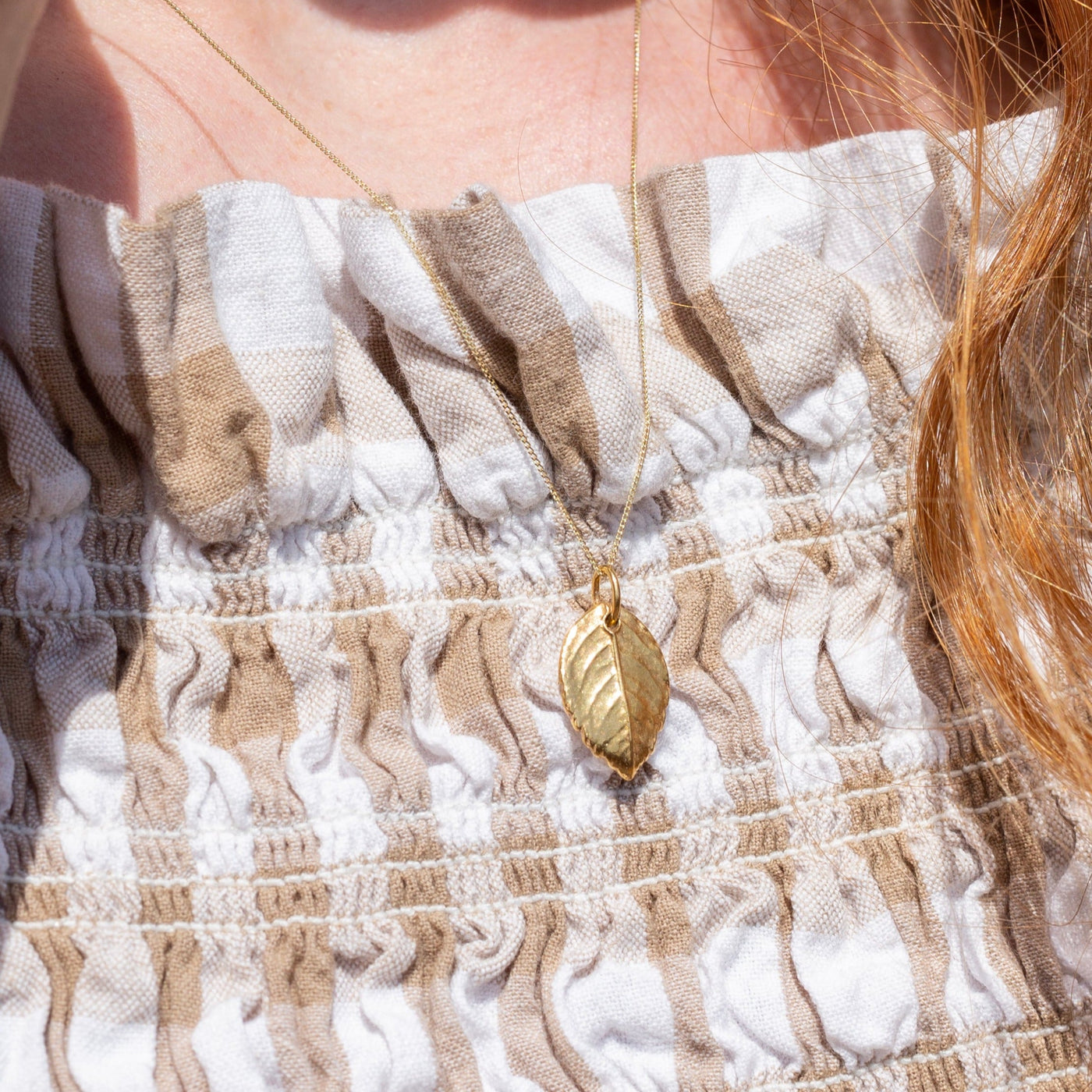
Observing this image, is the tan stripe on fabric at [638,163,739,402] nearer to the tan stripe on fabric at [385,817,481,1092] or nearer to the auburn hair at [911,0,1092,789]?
the auburn hair at [911,0,1092,789]

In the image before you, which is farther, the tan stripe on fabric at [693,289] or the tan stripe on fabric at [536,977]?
the tan stripe on fabric at [693,289]

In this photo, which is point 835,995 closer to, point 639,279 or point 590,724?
point 590,724

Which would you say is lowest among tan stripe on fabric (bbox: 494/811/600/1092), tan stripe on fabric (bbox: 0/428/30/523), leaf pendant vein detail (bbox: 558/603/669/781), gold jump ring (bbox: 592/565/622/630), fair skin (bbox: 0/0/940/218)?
tan stripe on fabric (bbox: 494/811/600/1092)

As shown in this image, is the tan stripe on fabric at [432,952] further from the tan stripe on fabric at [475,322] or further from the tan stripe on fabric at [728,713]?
the tan stripe on fabric at [475,322]

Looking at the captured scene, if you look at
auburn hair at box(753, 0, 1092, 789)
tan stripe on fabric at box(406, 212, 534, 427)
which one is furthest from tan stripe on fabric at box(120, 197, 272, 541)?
auburn hair at box(753, 0, 1092, 789)

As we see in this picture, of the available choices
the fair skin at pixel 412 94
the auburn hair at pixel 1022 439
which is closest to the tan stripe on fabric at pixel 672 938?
the auburn hair at pixel 1022 439
